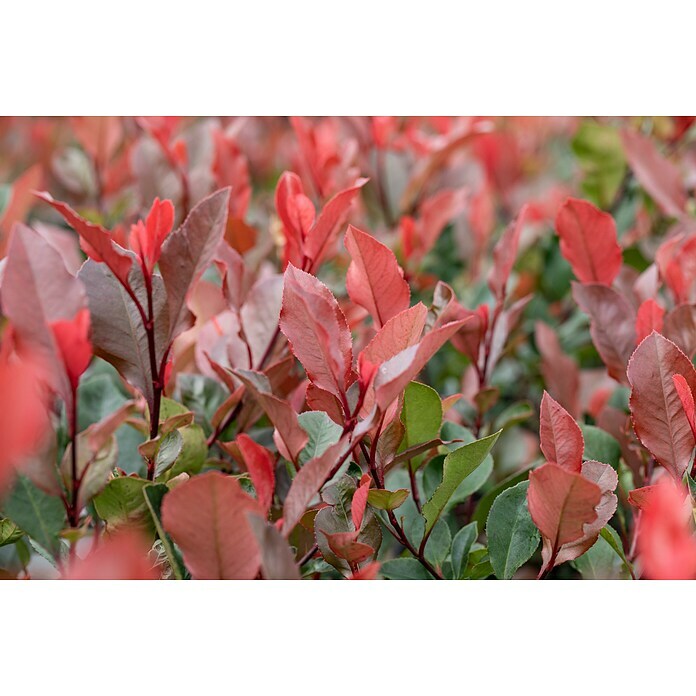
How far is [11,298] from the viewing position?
684mm

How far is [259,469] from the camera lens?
0.78 meters

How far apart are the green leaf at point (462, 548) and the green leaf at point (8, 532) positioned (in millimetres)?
456

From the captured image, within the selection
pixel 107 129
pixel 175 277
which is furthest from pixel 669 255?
pixel 107 129

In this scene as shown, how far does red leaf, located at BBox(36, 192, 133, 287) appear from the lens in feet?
2.55

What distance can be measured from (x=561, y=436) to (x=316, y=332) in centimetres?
26

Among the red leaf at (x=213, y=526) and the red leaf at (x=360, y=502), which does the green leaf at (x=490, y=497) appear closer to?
the red leaf at (x=360, y=502)

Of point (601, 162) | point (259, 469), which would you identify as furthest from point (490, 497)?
point (601, 162)

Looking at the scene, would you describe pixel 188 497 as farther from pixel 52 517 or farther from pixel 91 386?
pixel 91 386

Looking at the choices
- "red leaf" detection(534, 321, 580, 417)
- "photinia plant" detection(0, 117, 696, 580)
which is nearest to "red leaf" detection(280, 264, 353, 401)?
"photinia plant" detection(0, 117, 696, 580)

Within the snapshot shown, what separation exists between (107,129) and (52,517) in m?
1.14

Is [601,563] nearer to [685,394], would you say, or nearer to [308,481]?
[685,394]

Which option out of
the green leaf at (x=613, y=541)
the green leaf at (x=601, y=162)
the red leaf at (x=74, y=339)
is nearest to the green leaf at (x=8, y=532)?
the red leaf at (x=74, y=339)

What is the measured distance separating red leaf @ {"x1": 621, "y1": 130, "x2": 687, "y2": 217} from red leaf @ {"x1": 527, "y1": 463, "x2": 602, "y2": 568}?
965 mm

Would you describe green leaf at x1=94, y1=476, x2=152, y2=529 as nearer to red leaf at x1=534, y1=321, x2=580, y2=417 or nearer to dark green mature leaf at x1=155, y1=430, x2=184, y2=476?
dark green mature leaf at x1=155, y1=430, x2=184, y2=476
